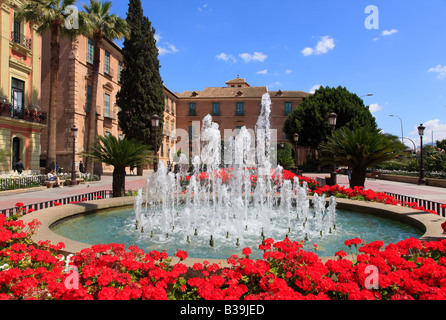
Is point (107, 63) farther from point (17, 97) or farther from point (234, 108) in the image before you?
point (234, 108)

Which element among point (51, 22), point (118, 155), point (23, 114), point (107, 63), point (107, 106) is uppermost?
point (107, 63)

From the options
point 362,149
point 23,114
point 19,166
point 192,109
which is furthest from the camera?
point 192,109

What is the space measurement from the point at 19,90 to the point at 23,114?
168cm

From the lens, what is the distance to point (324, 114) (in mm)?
33844

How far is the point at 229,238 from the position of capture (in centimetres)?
546

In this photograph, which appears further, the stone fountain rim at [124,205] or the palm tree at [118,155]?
the palm tree at [118,155]

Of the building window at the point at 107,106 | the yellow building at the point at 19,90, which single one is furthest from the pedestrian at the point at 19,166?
the building window at the point at 107,106

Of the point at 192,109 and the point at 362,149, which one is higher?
the point at 192,109

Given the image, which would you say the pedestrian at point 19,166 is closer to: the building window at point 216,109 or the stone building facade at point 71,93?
the stone building facade at point 71,93

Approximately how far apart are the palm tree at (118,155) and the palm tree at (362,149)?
624cm

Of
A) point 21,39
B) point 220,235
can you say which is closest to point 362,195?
point 220,235

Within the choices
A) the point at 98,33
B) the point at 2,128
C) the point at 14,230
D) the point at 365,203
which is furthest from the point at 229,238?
the point at 98,33

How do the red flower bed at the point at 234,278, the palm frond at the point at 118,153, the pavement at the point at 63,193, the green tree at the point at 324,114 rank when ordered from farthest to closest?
the green tree at the point at 324,114 → the pavement at the point at 63,193 → the palm frond at the point at 118,153 → the red flower bed at the point at 234,278

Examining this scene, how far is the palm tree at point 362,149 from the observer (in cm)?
930
